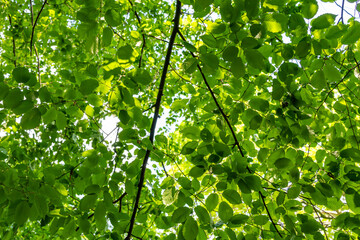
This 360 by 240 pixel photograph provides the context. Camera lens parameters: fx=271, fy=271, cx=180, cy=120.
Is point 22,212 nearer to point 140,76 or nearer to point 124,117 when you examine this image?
point 124,117

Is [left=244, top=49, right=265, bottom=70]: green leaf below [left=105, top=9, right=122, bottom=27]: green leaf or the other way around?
below

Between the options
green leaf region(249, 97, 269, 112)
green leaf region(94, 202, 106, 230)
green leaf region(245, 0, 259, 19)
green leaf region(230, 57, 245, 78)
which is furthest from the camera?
green leaf region(249, 97, 269, 112)

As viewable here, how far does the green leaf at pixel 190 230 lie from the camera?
1.27m

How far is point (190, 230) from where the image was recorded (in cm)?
128

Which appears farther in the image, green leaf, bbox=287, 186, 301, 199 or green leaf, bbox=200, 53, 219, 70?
green leaf, bbox=287, 186, 301, 199

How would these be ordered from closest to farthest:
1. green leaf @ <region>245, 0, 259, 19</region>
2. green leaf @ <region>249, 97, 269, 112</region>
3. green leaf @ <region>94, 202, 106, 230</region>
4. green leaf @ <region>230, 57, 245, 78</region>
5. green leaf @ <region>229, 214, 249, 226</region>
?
green leaf @ <region>245, 0, 259, 19</region>
green leaf @ <region>230, 57, 245, 78</region>
green leaf @ <region>94, 202, 106, 230</region>
green leaf @ <region>229, 214, 249, 226</region>
green leaf @ <region>249, 97, 269, 112</region>

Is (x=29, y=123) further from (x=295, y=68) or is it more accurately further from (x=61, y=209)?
(x=295, y=68)

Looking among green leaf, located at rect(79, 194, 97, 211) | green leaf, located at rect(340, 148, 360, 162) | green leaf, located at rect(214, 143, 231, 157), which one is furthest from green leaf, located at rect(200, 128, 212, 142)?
green leaf, located at rect(340, 148, 360, 162)

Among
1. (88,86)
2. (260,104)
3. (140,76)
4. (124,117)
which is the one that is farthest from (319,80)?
(88,86)

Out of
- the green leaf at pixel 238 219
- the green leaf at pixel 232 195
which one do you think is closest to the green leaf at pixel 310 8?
the green leaf at pixel 232 195

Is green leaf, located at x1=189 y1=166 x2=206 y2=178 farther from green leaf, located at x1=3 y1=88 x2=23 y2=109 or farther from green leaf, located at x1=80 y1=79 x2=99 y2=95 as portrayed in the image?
green leaf, located at x1=3 y1=88 x2=23 y2=109

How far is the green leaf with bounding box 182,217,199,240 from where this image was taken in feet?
4.16

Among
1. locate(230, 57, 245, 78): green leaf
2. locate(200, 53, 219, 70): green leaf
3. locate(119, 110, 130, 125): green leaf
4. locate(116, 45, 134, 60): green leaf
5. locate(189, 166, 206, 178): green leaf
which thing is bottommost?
locate(189, 166, 206, 178): green leaf

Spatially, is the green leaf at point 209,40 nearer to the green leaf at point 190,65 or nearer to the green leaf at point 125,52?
the green leaf at point 190,65
